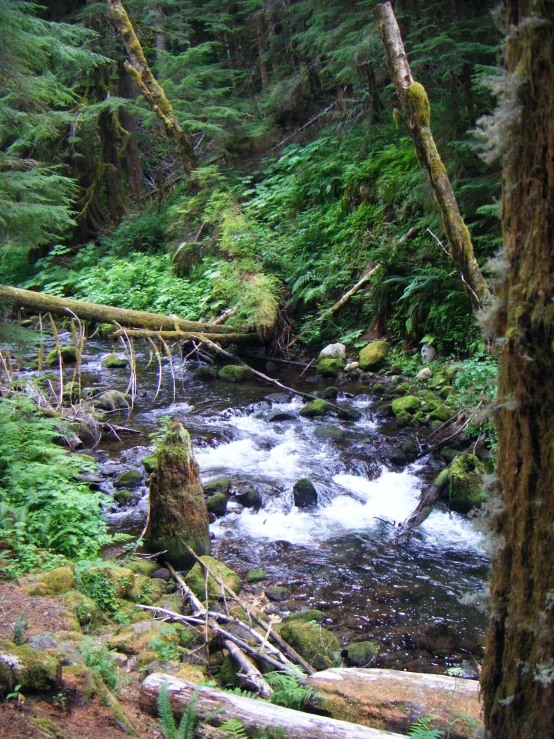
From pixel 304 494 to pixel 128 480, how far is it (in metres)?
2.52

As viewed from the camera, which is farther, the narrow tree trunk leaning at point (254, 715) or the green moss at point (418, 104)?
the green moss at point (418, 104)

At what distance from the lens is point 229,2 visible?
22.5 m

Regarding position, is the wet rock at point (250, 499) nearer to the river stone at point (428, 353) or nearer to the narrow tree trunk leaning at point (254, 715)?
the narrow tree trunk leaning at point (254, 715)

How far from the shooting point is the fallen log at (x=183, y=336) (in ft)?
30.4

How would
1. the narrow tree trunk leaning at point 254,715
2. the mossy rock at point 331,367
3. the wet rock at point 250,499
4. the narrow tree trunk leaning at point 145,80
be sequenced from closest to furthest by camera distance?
the narrow tree trunk leaning at point 254,715, the wet rock at point 250,499, the mossy rock at point 331,367, the narrow tree trunk leaning at point 145,80

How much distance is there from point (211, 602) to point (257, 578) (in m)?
1.02

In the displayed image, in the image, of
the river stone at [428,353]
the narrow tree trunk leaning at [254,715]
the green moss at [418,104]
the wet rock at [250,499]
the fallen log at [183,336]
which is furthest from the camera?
the river stone at [428,353]

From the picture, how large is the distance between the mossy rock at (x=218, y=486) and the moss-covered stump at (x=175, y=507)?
5.40 ft

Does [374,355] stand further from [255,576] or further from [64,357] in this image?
[64,357]

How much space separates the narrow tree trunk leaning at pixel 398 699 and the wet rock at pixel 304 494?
4.26 m

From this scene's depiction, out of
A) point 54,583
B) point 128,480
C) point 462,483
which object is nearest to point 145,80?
point 128,480

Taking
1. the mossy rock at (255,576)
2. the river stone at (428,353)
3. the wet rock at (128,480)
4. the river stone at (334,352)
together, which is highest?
the river stone at (428,353)

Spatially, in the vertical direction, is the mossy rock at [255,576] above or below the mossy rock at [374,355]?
below

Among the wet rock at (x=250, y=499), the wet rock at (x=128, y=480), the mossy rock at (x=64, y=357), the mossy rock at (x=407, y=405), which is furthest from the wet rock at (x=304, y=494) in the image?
the mossy rock at (x=64, y=357)
